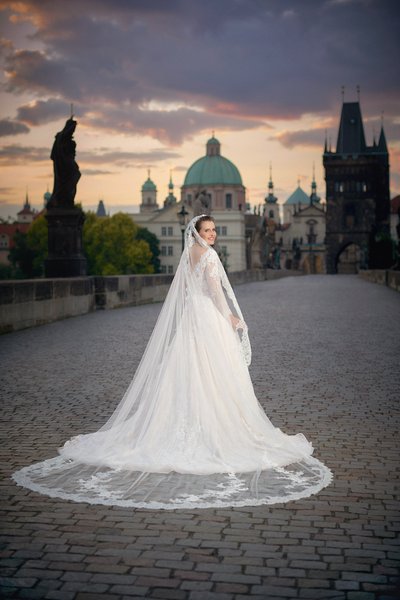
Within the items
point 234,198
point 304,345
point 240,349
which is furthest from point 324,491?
point 234,198

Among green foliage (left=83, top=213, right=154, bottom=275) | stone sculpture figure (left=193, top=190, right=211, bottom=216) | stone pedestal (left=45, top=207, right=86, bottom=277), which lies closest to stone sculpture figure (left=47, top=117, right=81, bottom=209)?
stone pedestal (left=45, top=207, right=86, bottom=277)

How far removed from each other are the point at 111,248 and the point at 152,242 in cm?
3290

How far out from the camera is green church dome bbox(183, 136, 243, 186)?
14350cm

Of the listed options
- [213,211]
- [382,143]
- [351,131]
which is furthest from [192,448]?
[213,211]

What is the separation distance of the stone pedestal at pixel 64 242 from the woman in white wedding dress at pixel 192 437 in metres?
14.9

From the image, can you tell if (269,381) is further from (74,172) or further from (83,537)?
(74,172)

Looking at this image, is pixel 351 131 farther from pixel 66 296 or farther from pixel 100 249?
pixel 66 296

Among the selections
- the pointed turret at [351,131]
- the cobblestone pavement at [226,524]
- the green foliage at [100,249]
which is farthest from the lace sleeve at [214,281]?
the pointed turret at [351,131]

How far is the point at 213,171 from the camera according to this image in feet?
472

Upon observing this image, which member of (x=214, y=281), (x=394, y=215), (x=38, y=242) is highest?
(x=394, y=215)

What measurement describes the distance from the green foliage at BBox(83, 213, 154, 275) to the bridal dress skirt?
266 ft

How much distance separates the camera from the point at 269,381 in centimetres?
903

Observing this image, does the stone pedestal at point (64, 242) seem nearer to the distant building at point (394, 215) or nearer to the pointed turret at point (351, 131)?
the pointed turret at point (351, 131)

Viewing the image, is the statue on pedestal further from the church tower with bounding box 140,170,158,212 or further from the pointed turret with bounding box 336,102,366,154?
the church tower with bounding box 140,170,158,212
